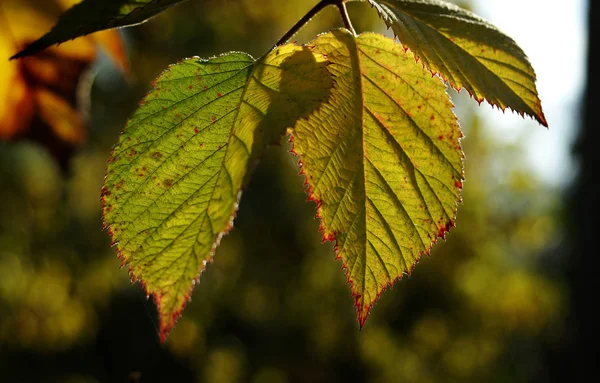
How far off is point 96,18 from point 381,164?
207 millimetres

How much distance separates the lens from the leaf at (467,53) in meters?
0.36

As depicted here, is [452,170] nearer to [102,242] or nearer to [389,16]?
[389,16]

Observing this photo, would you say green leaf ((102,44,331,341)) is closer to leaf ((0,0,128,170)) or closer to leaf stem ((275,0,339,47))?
leaf stem ((275,0,339,47))

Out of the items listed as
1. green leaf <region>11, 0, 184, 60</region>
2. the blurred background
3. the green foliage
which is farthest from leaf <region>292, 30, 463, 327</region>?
the blurred background

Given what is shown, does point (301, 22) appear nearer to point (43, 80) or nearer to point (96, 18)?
point (96, 18)

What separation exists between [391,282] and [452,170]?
9 cm

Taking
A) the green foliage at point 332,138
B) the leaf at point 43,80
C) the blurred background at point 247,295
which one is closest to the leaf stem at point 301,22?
the green foliage at point 332,138

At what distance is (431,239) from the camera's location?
0.38m

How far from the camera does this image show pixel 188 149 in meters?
0.33

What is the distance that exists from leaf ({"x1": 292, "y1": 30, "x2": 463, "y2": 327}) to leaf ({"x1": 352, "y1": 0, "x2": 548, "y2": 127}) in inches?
0.8

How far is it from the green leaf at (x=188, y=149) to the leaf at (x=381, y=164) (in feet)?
0.15

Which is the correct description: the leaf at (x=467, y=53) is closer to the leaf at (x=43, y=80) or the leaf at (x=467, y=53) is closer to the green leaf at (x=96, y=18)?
the green leaf at (x=96, y=18)

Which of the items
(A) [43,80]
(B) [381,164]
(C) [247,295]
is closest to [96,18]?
(B) [381,164]

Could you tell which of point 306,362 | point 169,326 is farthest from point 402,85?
point 306,362
